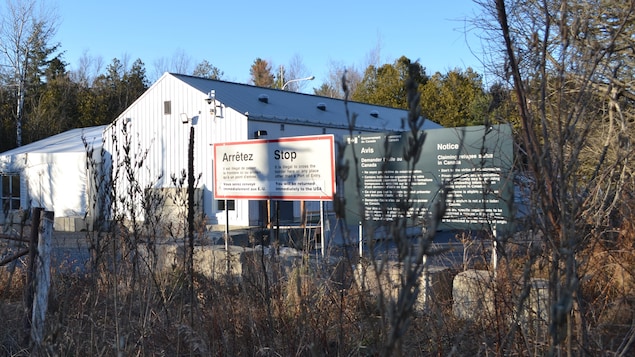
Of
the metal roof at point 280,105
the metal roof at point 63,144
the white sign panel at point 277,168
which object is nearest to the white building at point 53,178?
the metal roof at point 63,144

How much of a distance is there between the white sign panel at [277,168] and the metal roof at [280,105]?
25.7 feet

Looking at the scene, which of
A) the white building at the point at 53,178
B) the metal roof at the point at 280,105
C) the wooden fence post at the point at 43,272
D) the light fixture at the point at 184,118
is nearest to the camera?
the wooden fence post at the point at 43,272

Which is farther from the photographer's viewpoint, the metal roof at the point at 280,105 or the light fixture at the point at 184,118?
the light fixture at the point at 184,118

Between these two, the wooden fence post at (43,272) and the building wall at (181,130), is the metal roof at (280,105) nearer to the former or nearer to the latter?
the building wall at (181,130)

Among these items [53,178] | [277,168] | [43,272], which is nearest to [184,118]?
[53,178]

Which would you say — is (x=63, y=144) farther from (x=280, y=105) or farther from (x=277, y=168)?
(x=277, y=168)

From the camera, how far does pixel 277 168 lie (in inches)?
404

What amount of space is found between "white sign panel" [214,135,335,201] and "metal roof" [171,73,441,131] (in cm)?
785

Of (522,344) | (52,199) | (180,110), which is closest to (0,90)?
(52,199)

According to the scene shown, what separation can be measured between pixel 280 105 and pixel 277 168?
41.7 feet

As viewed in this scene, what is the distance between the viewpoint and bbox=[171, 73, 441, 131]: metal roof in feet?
67.7

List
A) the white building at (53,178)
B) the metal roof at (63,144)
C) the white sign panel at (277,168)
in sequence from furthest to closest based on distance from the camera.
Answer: the metal roof at (63,144), the white building at (53,178), the white sign panel at (277,168)

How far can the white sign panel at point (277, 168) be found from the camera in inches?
384

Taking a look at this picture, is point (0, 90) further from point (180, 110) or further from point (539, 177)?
point (539, 177)
